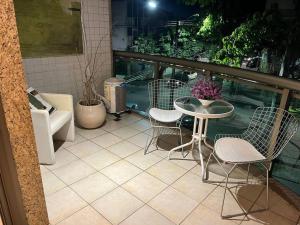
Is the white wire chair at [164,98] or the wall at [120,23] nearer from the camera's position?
the white wire chair at [164,98]

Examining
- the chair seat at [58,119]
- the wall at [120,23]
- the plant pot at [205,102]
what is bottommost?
the chair seat at [58,119]

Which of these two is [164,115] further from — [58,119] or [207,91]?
[58,119]

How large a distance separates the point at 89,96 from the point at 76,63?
576mm

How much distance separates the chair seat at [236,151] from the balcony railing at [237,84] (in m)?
0.55

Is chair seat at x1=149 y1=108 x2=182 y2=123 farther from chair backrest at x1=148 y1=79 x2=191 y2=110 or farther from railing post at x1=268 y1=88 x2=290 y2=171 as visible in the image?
railing post at x1=268 y1=88 x2=290 y2=171

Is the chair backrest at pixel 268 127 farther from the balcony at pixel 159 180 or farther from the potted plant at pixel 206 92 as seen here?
the potted plant at pixel 206 92

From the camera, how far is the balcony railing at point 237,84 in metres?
2.25

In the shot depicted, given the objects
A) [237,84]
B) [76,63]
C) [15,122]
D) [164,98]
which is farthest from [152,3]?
[15,122]

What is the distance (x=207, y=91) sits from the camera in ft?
7.89

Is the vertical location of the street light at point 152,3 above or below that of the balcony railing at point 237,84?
above

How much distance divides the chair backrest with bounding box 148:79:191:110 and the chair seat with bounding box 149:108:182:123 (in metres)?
0.30

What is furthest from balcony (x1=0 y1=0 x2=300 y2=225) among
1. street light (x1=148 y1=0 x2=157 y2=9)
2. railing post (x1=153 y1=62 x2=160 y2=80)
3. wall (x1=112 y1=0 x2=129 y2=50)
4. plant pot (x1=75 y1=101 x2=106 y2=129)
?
wall (x1=112 y1=0 x2=129 y2=50)

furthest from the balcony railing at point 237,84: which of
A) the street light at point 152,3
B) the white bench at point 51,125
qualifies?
the street light at point 152,3

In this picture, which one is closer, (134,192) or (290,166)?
(134,192)
